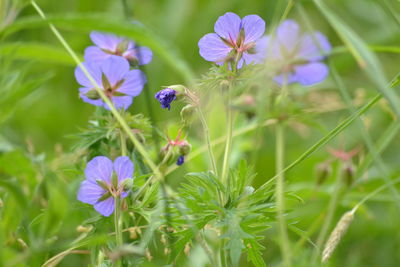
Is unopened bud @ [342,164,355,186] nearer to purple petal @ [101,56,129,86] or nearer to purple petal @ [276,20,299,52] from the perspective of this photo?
purple petal @ [276,20,299,52]

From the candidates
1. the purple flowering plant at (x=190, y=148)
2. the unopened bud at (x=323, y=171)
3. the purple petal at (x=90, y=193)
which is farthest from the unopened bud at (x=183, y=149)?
the unopened bud at (x=323, y=171)

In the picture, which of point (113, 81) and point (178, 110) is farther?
point (178, 110)

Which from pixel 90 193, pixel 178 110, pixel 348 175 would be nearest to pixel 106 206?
pixel 90 193

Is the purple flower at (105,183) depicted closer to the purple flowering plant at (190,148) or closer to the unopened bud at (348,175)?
the purple flowering plant at (190,148)

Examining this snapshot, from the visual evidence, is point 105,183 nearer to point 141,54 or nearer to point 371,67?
point 141,54

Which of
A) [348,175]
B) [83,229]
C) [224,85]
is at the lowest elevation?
[348,175]
